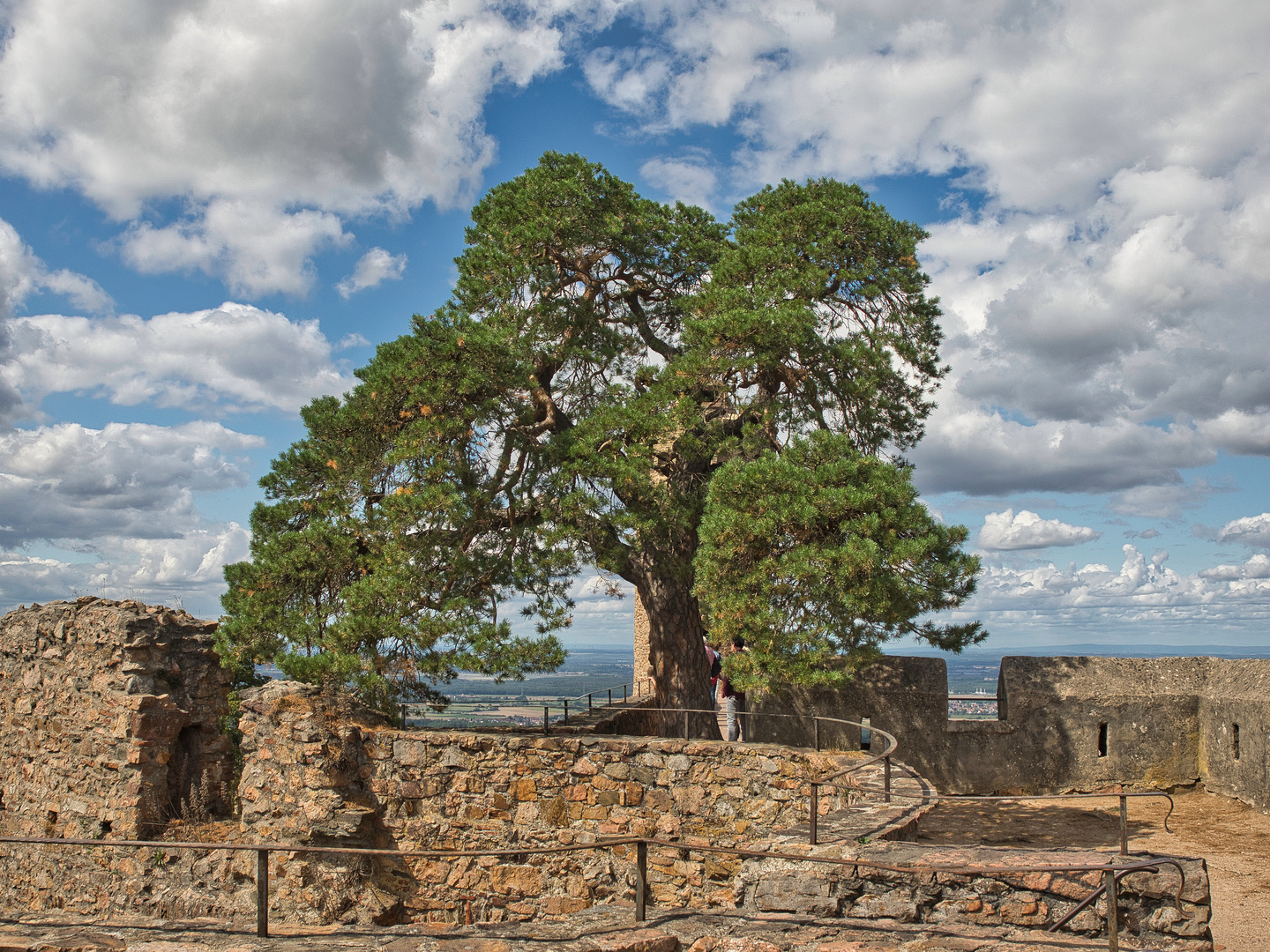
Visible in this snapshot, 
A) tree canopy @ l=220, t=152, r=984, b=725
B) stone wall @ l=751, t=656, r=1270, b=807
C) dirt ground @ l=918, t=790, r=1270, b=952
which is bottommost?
dirt ground @ l=918, t=790, r=1270, b=952

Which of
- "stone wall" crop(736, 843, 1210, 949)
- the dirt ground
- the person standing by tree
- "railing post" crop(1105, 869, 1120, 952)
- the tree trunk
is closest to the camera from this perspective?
"railing post" crop(1105, 869, 1120, 952)

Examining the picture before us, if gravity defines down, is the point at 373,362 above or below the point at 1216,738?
above

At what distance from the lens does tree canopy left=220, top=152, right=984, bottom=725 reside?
840cm

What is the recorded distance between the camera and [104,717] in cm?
941

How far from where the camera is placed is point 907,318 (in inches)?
443

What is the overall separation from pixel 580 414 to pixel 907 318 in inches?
179

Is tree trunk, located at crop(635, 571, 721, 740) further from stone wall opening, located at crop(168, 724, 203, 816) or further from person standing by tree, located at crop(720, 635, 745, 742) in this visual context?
stone wall opening, located at crop(168, 724, 203, 816)

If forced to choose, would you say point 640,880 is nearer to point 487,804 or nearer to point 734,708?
point 487,804

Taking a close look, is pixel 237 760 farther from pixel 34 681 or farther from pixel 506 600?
pixel 506 600

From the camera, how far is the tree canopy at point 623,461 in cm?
840

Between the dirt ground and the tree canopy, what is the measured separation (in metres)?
1.89

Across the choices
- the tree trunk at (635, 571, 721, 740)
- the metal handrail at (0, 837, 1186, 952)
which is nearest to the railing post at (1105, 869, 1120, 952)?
the metal handrail at (0, 837, 1186, 952)

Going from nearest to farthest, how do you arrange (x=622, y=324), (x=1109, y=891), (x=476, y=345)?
1. (x=1109, y=891)
2. (x=476, y=345)
3. (x=622, y=324)

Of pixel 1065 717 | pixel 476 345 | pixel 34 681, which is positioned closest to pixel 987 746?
pixel 1065 717
